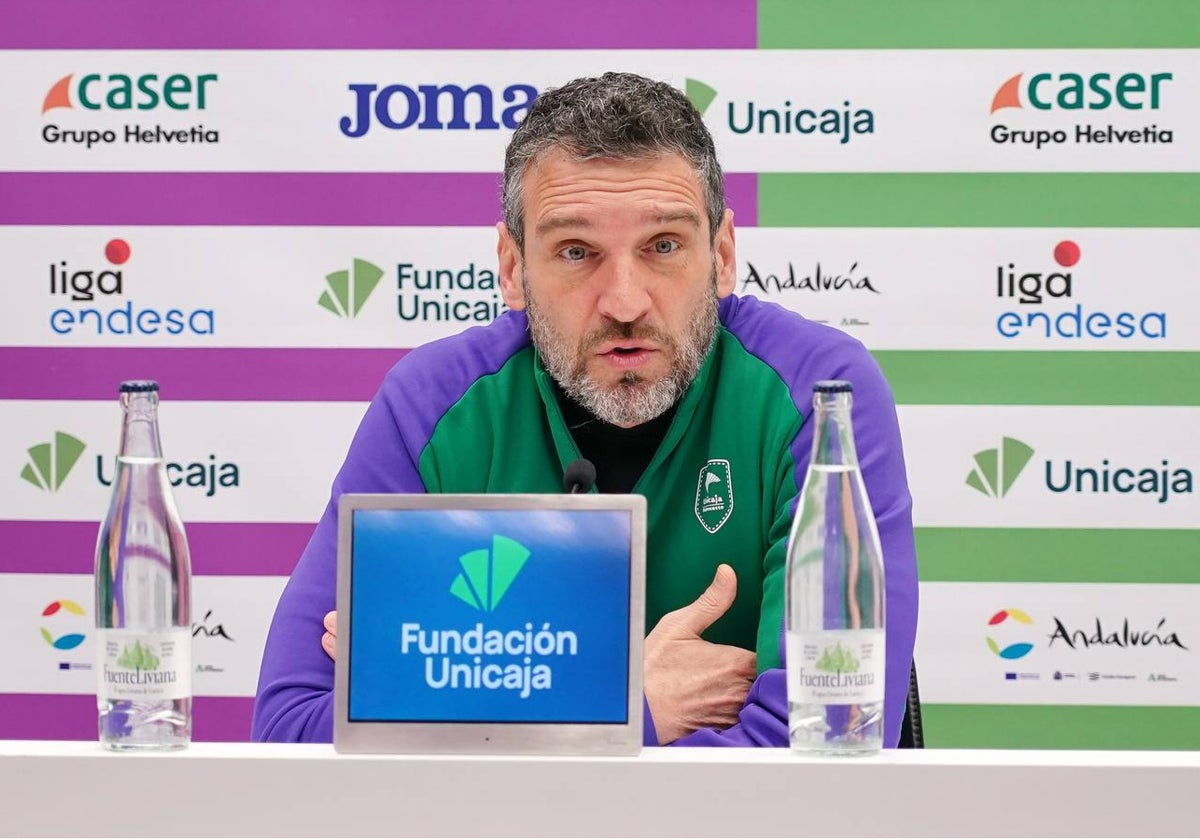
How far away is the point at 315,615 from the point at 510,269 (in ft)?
1.72

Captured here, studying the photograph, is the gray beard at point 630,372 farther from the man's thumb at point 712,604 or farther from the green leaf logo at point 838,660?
the green leaf logo at point 838,660

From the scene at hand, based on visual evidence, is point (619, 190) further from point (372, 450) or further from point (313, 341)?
point (313, 341)

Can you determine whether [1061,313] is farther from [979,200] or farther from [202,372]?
[202,372]

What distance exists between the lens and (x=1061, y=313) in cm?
256

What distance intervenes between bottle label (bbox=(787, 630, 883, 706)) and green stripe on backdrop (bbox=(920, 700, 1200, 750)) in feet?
6.13

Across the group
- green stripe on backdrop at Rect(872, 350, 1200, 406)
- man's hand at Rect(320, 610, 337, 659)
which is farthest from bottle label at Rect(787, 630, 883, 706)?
green stripe on backdrop at Rect(872, 350, 1200, 406)

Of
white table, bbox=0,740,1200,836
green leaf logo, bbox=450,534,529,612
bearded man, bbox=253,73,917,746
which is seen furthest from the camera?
bearded man, bbox=253,73,917,746

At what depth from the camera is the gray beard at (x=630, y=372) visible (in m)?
1.53

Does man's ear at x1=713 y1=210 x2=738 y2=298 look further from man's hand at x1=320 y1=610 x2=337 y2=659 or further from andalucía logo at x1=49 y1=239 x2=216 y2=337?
andalucía logo at x1=49 y1=239 x2=216 y2=337

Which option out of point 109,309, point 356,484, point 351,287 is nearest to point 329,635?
point 356,484

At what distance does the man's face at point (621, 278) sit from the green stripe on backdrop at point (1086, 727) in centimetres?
130

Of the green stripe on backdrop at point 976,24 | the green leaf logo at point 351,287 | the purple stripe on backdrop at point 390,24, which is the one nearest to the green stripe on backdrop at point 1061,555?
the green stripe on backdrop at point 976,24

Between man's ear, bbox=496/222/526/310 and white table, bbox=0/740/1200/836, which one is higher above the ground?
man's ear, bbox=496/222/526/310

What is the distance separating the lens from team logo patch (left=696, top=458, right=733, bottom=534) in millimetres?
1503
